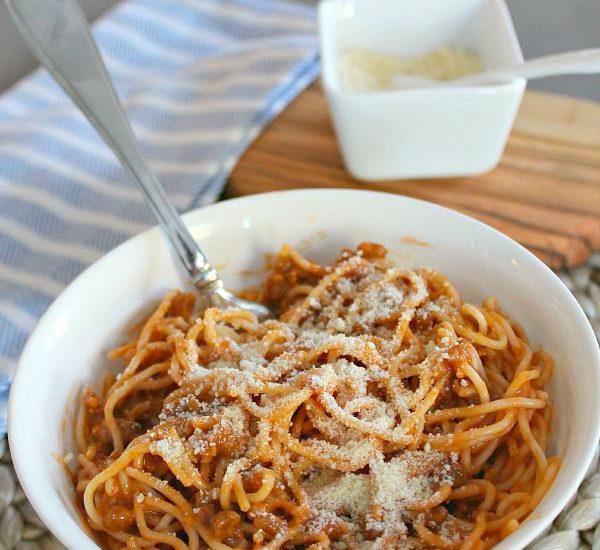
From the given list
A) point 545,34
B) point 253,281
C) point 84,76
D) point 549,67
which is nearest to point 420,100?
point 549,67

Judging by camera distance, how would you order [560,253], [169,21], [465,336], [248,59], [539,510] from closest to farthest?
[539,510], [465,336], [560,253], [248,59], [169,21]

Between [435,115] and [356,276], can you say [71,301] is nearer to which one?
[356,276]

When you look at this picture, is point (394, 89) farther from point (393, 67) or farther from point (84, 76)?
point (84, 76)

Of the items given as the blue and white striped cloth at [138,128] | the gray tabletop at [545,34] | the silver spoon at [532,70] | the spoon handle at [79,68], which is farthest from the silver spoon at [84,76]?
the gray tabletop at [545,34]

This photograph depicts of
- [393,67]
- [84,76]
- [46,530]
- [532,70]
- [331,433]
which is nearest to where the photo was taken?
[331,433]

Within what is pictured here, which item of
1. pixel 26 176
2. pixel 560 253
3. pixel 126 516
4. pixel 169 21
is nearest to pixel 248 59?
pixel 169 21

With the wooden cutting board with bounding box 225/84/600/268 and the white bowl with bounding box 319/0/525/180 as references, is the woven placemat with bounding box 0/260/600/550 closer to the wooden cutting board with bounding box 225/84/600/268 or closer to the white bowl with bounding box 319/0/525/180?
the wooden cutting board with bounding box 225/84/600/268

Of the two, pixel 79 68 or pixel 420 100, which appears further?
pixel 420 100
